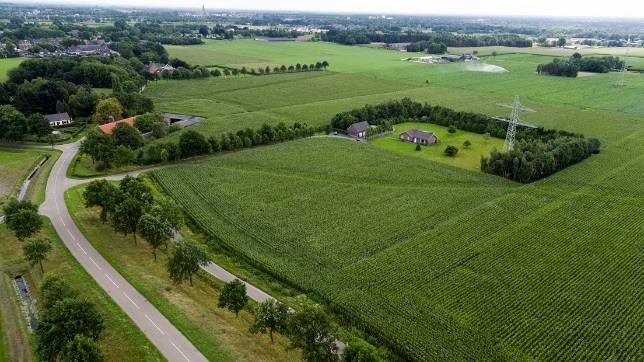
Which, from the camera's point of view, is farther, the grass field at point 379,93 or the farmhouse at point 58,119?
the grass field at point 379,93

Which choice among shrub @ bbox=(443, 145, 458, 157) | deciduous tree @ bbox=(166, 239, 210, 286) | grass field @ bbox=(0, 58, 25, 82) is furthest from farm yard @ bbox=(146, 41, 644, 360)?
grass field @ bbox=(0, 58, 25, 82)

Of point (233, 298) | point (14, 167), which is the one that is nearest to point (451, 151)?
point (233, 298)

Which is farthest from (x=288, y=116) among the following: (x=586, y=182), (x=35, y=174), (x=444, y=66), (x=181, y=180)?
(x=444, y=66)

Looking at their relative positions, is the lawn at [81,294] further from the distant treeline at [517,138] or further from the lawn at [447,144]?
the distant treeline at [517,138]

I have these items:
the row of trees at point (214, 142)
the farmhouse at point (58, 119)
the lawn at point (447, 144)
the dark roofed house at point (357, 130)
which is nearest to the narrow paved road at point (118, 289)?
the row of trees at point (214, 142)

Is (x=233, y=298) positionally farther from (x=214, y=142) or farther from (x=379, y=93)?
(x=379, y=93)

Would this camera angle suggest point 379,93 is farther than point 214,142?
Yes
